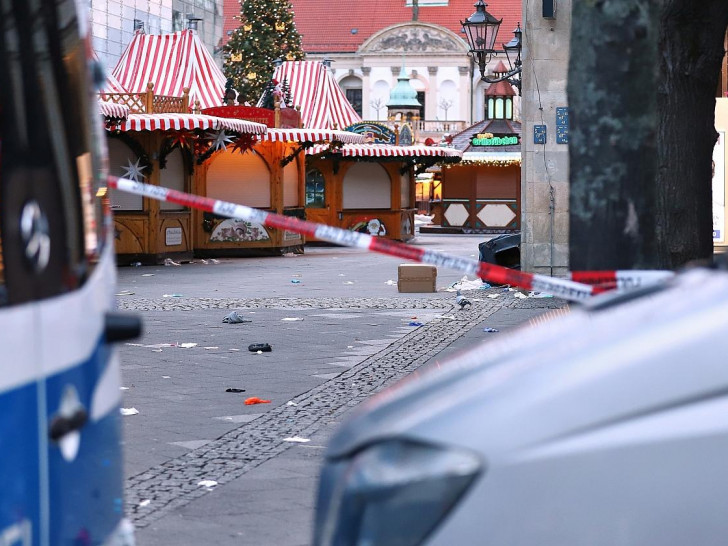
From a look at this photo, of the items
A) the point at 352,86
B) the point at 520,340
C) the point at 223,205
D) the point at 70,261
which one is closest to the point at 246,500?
the point at 223,205

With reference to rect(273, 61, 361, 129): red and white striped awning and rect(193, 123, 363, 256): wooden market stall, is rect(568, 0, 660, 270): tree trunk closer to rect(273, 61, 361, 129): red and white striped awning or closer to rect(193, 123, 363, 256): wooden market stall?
rect(193, 123, 363, 256): wooden market stall

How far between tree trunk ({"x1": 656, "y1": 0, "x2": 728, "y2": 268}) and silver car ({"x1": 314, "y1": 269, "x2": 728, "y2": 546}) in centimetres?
722

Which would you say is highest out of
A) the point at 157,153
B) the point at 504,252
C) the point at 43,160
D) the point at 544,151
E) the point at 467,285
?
the point at 157,153

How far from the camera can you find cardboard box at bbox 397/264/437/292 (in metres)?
18.2

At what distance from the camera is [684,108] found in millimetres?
9492

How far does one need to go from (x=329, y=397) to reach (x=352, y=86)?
84.7 meters

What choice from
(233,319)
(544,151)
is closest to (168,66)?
(544,151)

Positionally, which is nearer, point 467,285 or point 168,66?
point 467,285

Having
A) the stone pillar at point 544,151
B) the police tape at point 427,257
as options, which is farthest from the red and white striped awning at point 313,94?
the police tape at point 427,257

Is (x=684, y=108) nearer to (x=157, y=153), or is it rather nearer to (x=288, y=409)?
(x=288, y=409)

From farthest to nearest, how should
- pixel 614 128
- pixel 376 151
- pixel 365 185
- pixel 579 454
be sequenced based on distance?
pixel 365 185 → pixel 376 151 → pixel 614 128 → pixel 579 454

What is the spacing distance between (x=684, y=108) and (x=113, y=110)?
15428 millimetres

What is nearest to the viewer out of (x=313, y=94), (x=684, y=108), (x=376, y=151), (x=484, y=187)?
(x=684, y=108)

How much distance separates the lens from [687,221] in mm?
9562
